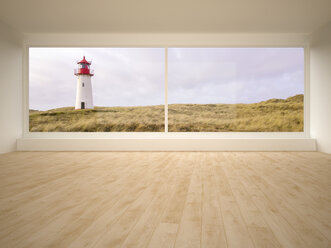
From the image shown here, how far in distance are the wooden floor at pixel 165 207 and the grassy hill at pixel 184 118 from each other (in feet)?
8.30

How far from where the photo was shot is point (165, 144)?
224 inches

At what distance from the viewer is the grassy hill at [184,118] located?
19.7 feet

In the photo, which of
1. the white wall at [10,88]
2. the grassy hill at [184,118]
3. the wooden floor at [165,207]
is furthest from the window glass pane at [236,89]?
the white wall at [10,88]

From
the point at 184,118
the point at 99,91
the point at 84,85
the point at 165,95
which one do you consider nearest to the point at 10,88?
the point at 84,85

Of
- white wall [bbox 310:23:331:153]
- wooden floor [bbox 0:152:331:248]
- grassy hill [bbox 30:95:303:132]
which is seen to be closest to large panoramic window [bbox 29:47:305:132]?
grassy hill [bbox 30:95:303:132]

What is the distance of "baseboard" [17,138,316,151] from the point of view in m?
5.61

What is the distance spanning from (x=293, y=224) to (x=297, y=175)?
5.56 ft

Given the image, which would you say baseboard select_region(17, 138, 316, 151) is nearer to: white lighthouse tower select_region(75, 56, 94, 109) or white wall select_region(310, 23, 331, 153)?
white wall select_region(310, 23, 331, 153)

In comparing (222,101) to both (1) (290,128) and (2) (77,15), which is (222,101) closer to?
(1) (290,128)

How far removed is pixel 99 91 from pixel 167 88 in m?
1.60

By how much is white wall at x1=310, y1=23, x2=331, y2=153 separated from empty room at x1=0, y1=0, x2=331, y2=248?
0.09ft

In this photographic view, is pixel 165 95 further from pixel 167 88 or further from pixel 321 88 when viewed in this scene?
pixel 321 88

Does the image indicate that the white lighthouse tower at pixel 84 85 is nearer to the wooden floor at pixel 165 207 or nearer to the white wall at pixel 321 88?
the wooden floor at pixel 165 207

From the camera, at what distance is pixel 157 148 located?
5676 mm
